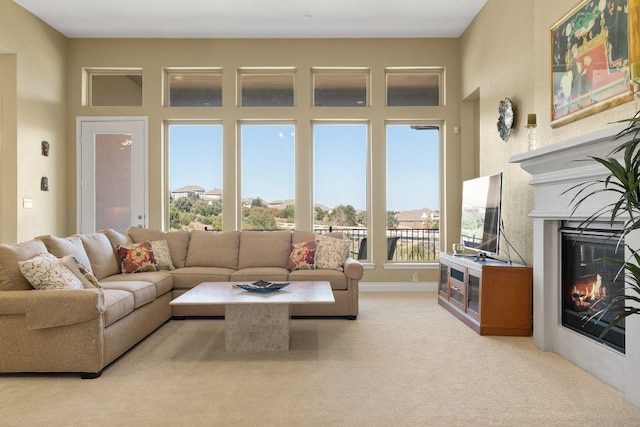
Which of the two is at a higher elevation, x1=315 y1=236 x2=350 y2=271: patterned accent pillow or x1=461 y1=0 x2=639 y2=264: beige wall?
x1=461 y1=0 x2=639 y2=264: beige wall

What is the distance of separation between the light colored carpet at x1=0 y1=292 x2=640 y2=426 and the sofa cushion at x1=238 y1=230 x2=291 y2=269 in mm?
1433

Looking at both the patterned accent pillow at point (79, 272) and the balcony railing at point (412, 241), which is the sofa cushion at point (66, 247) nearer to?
the patterned accent pillow at point (79, 272)

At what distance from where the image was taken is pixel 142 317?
408 centimetres

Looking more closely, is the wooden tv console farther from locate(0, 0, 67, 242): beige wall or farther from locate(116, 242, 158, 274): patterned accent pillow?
locate(0, 0, 67, 242): beige wall

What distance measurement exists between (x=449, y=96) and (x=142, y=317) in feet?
16.3

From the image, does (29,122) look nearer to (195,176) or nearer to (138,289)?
(195,176)

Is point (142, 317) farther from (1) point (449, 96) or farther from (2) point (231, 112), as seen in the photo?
(1) point (449, 96)

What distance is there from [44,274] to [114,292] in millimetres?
570

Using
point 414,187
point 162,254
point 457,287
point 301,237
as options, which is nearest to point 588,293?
point 457,287

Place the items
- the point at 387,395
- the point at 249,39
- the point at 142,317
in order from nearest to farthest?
1. the point at 387,395
2. the point at 142,317
3. the point at 249,39

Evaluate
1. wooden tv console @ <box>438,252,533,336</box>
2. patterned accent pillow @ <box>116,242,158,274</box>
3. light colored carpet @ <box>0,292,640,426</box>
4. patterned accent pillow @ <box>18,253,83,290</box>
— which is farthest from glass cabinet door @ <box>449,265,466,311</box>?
patterned accent pillow @ <box>18,253,83,290</box>

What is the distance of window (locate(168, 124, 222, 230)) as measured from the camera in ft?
22.7

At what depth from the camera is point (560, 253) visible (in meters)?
3.77

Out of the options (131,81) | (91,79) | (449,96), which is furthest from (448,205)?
(91,79)
